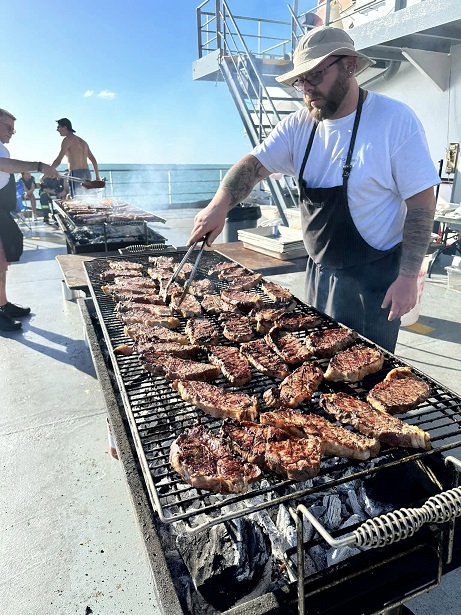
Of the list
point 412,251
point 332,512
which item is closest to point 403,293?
point 412,251

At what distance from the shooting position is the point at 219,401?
213 cm

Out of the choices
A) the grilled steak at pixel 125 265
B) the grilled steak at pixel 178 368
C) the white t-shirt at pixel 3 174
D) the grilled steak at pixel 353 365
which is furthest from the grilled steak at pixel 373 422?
the white t-shirt at pixel 3 174

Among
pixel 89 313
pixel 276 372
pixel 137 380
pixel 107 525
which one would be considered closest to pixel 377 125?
pixel 276 372

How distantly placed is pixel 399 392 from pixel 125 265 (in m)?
3.01

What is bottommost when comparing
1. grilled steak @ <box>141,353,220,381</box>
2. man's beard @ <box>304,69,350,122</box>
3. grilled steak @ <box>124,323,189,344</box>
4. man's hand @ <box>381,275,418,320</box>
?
grilled steak @ <box>141,353,220,381</box>

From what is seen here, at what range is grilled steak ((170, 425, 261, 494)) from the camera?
1.65 meters

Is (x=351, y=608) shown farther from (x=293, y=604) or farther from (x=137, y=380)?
(x=137, y=380)

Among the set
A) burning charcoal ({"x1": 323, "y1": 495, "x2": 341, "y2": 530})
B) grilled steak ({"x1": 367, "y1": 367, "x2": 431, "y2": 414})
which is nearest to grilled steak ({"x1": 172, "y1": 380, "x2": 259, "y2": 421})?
grilled steak ({"x1": 367, "y1": 367, "x2": 431, "y2": 414})

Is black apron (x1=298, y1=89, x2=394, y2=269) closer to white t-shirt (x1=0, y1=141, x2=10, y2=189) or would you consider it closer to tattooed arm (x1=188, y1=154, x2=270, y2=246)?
tattooed arm (x1=188, y1=154, x2=270, y2=246)

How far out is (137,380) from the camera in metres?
2.28

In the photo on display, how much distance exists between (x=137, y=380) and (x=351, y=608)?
1351mm

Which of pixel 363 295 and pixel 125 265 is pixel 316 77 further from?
pixel 125 265

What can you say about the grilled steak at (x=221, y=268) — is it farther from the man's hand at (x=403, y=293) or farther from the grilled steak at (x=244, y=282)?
the man's hand at (x=403, y=293)

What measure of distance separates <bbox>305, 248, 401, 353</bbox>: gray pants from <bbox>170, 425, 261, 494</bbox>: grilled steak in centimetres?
180
